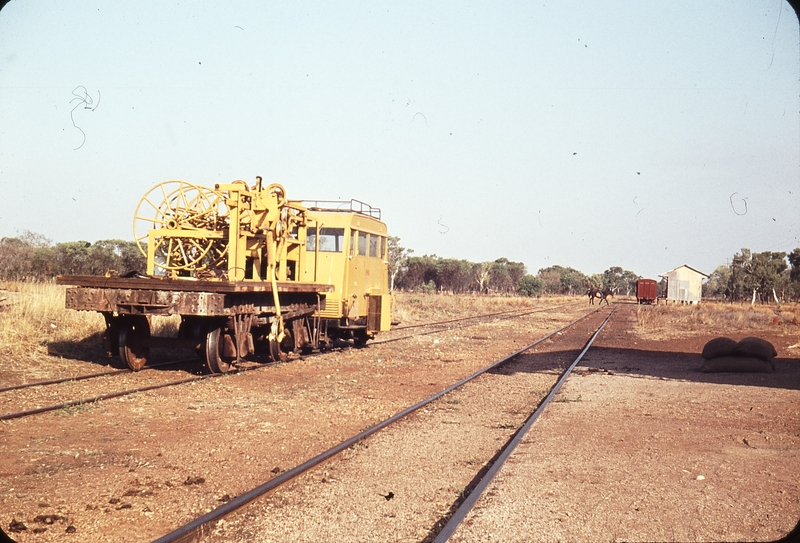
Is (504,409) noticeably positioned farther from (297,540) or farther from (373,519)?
(297,540)

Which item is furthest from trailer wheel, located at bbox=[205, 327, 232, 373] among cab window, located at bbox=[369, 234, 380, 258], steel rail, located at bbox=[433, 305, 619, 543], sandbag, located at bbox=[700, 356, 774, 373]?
sandbag, located at bbox=[700, 356, 774, 373]

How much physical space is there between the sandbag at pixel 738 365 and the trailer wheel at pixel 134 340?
36.2ft

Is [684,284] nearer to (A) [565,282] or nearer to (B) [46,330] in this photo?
(A) [565,282]

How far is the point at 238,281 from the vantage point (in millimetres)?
10781

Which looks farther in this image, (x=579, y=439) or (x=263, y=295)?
(x=263, y=295)

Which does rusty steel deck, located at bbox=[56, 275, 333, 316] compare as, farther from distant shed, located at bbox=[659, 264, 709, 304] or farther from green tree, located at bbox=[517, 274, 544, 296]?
green tree, located at bbox=[517, 274, 544, 296]

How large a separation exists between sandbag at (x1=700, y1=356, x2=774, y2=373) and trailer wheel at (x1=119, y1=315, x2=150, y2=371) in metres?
11.0

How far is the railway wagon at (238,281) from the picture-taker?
10.4m

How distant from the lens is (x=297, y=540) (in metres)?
4.30

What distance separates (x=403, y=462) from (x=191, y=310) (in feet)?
16.7

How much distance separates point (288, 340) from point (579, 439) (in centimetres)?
796

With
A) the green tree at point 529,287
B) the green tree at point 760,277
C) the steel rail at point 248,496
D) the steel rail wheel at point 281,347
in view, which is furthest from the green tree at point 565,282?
the steel rail at point 248,496

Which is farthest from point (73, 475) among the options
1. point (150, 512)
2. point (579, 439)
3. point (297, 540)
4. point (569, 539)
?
point (579, 439)

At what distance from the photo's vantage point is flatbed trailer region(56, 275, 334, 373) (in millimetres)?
10188
